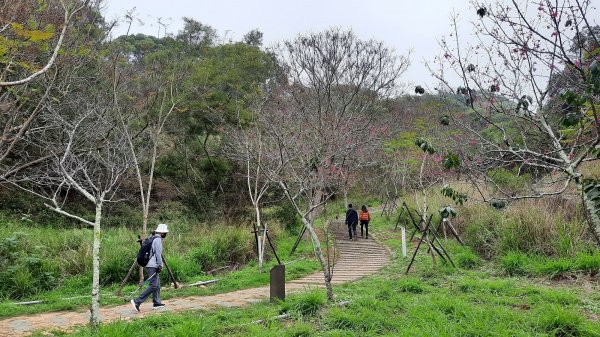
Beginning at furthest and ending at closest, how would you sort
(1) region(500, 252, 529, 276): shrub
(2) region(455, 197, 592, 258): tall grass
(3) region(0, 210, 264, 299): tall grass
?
(3) region(0, 210, 264, 299): tall grass
(2) region(455, 197, 592, 258): tall grass
(1) region(500, 252, 529, 276): shrub

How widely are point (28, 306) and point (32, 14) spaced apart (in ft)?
18.5

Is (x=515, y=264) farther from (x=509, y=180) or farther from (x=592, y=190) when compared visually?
(x=509, y=180)

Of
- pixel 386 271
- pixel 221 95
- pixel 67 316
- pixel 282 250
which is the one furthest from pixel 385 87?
pixel 67 316

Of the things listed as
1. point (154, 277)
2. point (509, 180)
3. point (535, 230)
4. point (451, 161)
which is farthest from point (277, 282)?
point (509, 180)

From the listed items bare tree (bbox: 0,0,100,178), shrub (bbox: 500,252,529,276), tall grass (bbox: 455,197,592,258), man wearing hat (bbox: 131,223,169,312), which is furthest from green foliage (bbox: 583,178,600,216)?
man wearing hat (bbox: 131,223,169,312)

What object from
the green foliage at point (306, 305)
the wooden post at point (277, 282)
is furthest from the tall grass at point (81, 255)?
the green foliage at point (306, 305)

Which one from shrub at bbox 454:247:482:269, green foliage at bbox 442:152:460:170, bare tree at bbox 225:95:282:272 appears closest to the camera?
green foliage at bbox 442:152:460:170

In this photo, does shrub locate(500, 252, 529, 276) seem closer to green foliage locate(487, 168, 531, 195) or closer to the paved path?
the paved path

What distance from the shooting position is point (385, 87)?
1989 centimetres

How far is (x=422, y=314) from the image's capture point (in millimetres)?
5711

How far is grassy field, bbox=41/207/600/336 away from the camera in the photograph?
16.9 feet

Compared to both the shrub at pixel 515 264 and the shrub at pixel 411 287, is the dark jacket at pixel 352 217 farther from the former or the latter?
the shrub at pixel 411 287

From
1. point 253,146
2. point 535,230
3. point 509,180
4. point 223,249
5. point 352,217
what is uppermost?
point 253,146

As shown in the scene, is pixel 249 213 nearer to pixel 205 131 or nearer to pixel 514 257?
pixel 205 131
